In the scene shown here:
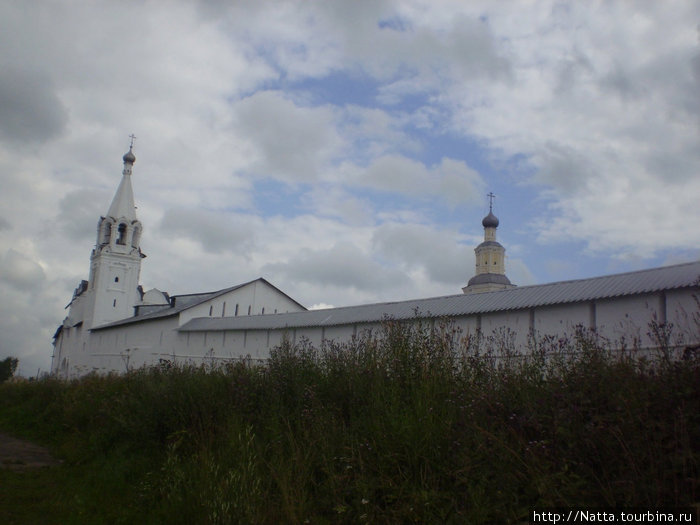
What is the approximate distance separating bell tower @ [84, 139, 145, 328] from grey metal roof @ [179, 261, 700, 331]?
104 ft

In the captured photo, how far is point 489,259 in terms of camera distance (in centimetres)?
5431

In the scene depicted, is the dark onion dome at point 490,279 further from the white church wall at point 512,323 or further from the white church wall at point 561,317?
the white church wall at point 561,317

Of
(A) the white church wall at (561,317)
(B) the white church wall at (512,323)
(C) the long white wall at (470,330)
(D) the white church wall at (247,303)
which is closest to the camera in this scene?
A: (C) the long white wall at (470,330)

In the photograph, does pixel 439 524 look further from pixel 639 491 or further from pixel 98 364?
pixel 98 364

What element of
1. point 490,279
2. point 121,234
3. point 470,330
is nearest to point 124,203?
point 121,234

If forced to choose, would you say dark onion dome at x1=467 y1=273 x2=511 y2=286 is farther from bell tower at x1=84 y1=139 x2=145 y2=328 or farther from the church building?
bell tower at x1=84 y1=139 x2=145 y2=328

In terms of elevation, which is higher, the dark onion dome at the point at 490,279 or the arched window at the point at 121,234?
the arched window at the point at 121,234

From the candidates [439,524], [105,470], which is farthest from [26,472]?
[439,524]

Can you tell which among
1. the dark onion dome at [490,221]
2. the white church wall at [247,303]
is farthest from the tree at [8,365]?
the dark onion dome at [490,221]

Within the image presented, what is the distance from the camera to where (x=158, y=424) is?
305 inches

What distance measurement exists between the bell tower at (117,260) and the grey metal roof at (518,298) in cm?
3160

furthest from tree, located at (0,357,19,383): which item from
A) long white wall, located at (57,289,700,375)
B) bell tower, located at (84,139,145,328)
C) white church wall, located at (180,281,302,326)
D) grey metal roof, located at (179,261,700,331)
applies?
grey metal roof, located at (179,261,700,331)

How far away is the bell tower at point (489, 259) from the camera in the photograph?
53.1m

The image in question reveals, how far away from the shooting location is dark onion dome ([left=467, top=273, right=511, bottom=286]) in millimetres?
52562
